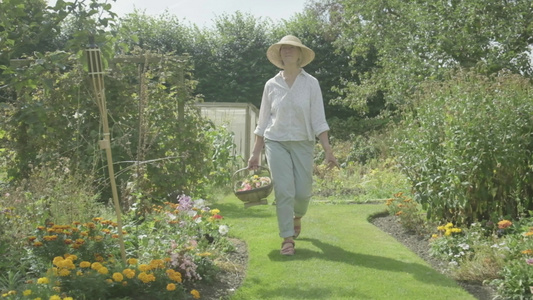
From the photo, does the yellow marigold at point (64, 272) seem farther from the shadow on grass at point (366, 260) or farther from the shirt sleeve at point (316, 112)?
the shirt sleeve at point (316, 112)

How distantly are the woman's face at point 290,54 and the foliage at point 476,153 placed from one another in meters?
1.51

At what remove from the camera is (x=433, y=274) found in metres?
5.20

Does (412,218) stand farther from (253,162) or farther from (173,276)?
(173,276)

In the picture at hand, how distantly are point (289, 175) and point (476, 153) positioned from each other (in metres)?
1.68

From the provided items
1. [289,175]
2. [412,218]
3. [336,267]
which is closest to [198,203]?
[289,175]

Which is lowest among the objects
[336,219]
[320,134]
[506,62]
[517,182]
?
[336,219]

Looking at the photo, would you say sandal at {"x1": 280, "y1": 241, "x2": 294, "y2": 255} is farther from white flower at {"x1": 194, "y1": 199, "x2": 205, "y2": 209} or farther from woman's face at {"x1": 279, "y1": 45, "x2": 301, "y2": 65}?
woman's face at {"x1": 279, "y1": 45, "x2": 301, "y2": 65}

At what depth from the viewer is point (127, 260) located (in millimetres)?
4574

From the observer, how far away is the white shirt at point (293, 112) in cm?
577

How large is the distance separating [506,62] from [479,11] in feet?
3.79

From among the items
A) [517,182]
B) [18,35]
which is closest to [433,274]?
[517,182]

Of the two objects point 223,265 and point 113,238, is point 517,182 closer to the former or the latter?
point 223,265

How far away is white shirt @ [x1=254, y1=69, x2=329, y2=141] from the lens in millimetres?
5770

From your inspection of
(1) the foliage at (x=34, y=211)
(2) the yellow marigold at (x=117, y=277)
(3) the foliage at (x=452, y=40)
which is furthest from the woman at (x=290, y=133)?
(3) the foliage at (x=452, y=40)
